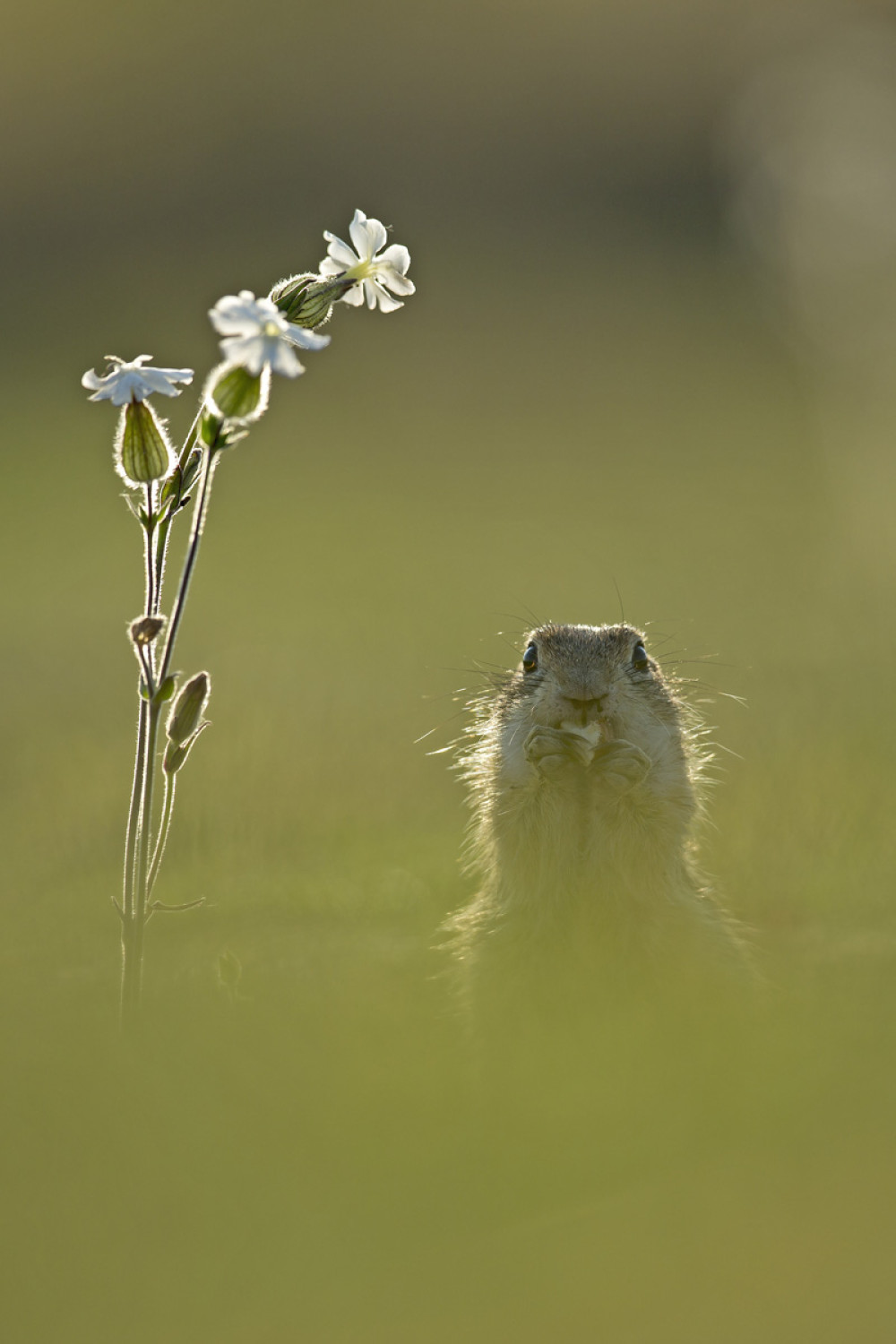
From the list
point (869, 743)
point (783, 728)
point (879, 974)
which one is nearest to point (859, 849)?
point (869, 743)

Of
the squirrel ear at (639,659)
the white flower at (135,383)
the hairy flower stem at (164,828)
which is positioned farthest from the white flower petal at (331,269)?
the squirrel ear at (639,659)

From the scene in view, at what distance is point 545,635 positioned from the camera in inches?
159

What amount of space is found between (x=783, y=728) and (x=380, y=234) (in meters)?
3.31

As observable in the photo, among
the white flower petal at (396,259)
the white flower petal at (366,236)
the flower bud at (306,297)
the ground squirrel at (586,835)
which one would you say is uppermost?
the white flower petal at (366,236)

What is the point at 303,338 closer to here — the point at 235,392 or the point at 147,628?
the point at 235,392

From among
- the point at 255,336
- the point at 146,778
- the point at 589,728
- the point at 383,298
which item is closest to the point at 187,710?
the point at 146,778

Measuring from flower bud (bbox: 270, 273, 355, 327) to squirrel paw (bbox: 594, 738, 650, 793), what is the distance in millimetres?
1706

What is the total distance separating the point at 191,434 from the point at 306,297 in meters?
0.34

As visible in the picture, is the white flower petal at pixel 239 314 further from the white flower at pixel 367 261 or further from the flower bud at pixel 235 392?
the white flower at pixel 367 261

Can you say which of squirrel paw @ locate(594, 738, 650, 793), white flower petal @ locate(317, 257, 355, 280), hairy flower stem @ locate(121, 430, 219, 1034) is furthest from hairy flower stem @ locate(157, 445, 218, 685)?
squirrel paw @ locate(594, 738, 650, 793)

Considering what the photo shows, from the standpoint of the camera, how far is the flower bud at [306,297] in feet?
7.14

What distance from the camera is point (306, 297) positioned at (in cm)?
219

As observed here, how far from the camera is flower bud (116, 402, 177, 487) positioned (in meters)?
2.08

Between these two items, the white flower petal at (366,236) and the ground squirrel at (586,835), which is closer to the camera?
the white flower petal at (366,236)
